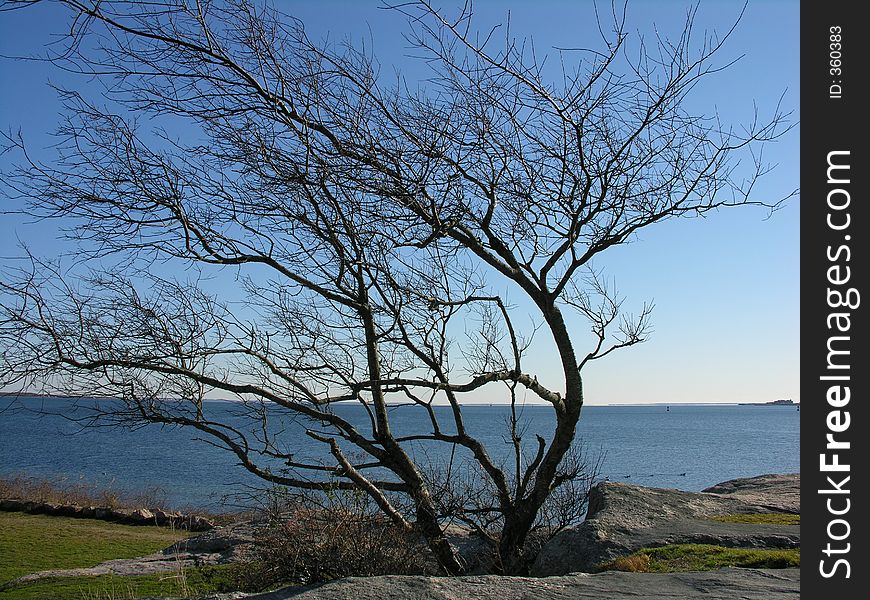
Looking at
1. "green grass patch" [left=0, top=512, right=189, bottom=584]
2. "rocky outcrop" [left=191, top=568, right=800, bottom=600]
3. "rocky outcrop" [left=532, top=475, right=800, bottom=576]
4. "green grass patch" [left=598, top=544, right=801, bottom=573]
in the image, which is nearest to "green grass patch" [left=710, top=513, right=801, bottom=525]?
"rocky outcrop" [left=532, top=475, right=800, bottom=576]

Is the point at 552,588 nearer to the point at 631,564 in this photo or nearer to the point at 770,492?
the point at 631,564

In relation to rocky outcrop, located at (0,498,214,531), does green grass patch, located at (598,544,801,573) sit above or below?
above

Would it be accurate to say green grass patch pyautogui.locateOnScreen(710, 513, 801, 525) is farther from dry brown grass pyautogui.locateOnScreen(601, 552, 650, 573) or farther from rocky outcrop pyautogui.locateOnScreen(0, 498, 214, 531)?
rocky outcrop pyautogui.locateOnScreen(0, 498, 214, 531)

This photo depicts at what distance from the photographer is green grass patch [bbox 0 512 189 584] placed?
48.2 ft

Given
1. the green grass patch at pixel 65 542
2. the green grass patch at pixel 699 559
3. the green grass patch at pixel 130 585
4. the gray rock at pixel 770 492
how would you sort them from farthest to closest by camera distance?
the green grass patch at pixel 65 542
the gray rock at pixel 770 492
the green grass patch at pixel 130 585
the green grass patch at pixel 699 559

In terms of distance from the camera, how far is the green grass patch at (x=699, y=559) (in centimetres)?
756

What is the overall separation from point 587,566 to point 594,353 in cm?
237

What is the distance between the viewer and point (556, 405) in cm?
930

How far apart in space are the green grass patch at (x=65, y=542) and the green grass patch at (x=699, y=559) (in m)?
9.97

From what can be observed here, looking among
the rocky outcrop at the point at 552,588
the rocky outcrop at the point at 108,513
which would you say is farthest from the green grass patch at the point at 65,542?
the rocky outcrop at the point at 552,588

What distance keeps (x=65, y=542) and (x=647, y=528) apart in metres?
13.7

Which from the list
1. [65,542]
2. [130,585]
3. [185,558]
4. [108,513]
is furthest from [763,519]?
[108,513]

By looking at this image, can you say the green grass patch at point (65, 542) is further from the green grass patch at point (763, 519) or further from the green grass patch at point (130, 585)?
the green grass patch at point (763, 519)

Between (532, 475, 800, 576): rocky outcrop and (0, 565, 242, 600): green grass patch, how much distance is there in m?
3.84
